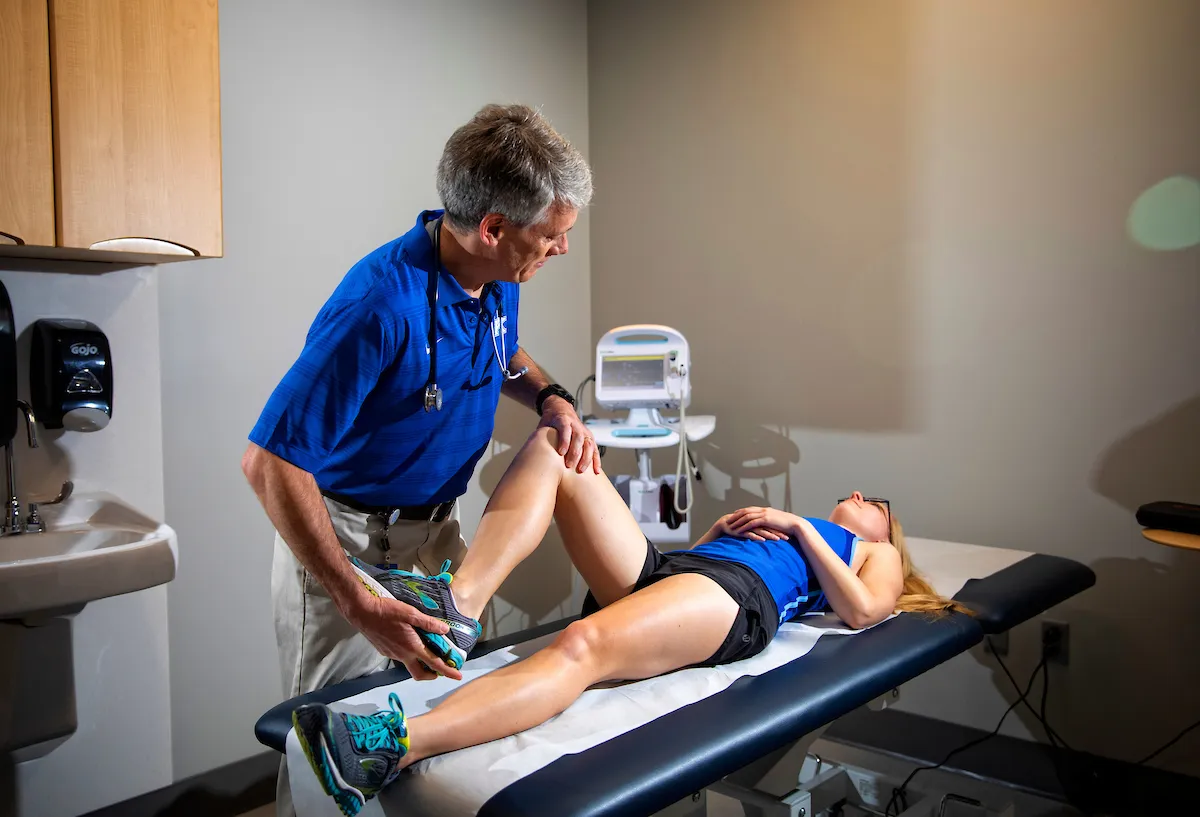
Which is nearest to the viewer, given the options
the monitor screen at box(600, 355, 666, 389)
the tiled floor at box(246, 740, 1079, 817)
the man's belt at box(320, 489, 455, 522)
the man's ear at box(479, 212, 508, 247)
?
the man's ear at box(479, 212, 508, 247)

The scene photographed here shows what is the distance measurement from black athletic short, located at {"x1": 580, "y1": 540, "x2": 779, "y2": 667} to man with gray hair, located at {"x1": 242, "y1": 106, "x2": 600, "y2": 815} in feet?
0.78

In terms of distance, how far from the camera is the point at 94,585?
1695 millimetres

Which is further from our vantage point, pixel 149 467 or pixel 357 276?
pixel 149 467

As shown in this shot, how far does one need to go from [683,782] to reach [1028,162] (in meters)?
1.99

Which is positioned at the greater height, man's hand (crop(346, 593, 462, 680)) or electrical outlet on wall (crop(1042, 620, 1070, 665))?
man's hand (crop(346, 593, 462, 680))

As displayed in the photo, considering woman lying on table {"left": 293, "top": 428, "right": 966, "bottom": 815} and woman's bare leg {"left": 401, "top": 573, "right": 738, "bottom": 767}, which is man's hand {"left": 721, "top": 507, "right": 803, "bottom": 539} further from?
woman's bare leg {"left": 401, "top": 573, "right": 738, "bottom": 767}

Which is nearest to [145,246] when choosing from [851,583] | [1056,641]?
[851,583]

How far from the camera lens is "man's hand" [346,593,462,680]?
1323 mm

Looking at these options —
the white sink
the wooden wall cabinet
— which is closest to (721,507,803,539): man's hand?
the white sink

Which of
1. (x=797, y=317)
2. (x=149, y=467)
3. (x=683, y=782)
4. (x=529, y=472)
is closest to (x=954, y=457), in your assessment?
(x=797, y=317)

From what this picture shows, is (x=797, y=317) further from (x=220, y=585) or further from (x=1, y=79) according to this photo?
(x=1, y=79)

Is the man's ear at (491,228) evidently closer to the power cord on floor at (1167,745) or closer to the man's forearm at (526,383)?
the man's forearm at (526,383)

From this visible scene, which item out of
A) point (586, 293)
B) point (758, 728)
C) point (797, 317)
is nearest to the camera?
point (758, 728)

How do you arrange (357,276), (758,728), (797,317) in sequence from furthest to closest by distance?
(797,317), (357,276), (758,728)
